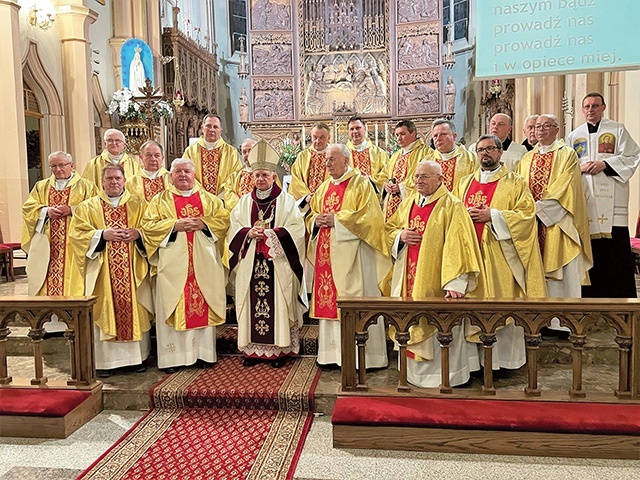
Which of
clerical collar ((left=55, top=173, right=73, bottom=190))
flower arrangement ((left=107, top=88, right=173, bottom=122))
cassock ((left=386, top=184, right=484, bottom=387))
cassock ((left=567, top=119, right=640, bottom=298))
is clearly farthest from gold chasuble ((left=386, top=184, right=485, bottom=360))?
flower arrangement ((left=107, top=88, right=173, bottom=122))

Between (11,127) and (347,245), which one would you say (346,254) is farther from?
(11,127)

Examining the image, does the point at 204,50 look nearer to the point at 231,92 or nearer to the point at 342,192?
the point at 231,92

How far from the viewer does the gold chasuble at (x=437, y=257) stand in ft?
13.0

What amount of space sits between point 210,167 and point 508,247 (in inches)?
130

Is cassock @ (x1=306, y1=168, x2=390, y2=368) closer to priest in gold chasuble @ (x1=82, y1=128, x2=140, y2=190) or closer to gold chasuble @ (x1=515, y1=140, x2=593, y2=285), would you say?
gold chasuble @ (x1=515, y1=140, x2=593, y2=285)

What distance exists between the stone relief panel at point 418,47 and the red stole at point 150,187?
35.1ft

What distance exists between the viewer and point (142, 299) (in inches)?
192

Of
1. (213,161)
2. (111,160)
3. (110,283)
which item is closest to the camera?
(110,283)

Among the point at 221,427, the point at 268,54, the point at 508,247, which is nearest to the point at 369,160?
the point at 508,247

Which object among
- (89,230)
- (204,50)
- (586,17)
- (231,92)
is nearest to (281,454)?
(89,230)

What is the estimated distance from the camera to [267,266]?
15.7 ft

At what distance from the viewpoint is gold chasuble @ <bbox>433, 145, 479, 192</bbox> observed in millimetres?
5238

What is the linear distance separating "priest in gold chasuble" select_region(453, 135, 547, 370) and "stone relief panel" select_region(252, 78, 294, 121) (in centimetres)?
1133

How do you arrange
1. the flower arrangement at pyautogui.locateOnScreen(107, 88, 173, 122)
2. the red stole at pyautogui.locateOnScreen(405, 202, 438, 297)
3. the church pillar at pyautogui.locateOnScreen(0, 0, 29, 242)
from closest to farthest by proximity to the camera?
the red stole at pyautogui.locateOnScreen(405, 202, 438, 297) < the church pillar at pyautogui.locateOnScreen(0, 0, 29, 242) < the flower arrangement at pyautogui.locateOnScreen(107, 88, 173, 122)
